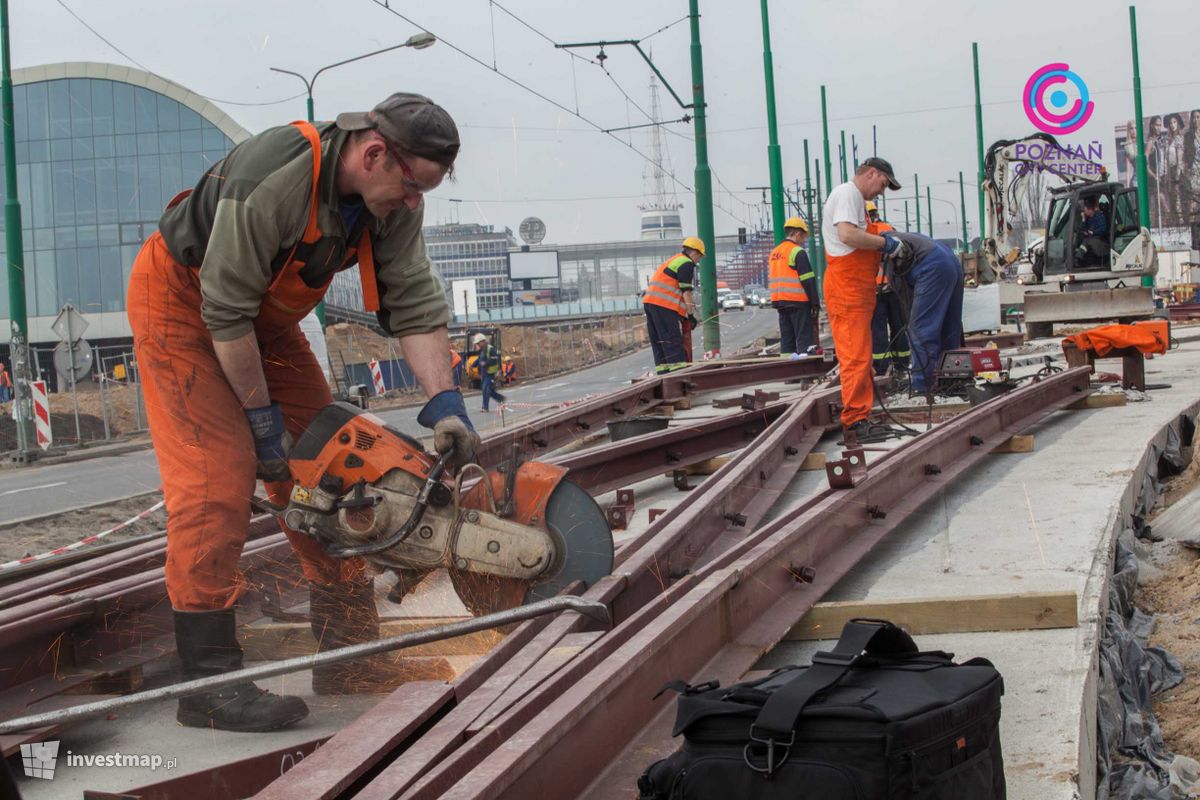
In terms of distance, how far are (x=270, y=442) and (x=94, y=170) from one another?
4318 cm

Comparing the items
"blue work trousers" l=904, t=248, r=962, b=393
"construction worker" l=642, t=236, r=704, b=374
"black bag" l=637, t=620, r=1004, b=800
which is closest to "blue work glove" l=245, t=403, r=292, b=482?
"black bag" l=637, t=620, r=1004, b=800

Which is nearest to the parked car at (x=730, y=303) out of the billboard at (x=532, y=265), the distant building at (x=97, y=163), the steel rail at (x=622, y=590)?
the billboard at (x=532, y=265)

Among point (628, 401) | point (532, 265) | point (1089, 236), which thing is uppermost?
point (532, 265)

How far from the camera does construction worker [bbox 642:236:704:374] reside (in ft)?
49.4

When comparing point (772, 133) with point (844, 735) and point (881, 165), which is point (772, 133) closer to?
point (881, 165)

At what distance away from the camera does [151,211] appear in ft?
140

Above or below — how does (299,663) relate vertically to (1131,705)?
above

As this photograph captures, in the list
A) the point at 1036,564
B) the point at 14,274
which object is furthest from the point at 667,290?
the point at 1036,564

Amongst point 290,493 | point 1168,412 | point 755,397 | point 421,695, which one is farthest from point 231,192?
point 1168,412

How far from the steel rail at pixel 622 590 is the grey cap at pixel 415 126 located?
1.31m

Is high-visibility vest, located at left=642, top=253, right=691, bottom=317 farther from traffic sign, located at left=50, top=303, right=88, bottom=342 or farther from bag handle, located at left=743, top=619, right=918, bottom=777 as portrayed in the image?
bag handle, located at left=743, top=619, right=918, bottom=777

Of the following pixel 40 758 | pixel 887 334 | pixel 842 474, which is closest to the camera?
pixel 40 758

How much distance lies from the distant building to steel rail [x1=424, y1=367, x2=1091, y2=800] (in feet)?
134

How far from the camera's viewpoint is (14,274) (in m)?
18.0
